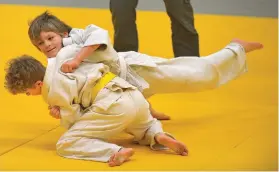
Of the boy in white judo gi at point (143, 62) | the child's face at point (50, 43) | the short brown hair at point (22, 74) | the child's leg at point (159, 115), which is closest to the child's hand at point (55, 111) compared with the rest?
the boy in white judo gi at point (143, 62)

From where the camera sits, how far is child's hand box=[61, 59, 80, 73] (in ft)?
7.63

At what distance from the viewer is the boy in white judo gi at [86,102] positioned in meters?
2.29

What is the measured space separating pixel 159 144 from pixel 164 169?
0.23 m

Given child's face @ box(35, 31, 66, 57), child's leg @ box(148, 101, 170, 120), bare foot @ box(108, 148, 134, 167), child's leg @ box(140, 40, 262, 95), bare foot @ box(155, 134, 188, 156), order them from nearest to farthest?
1. bare foot @ box(108, 148, 134, 167)
2. bare foot @ box(155, 134, 188, 156)
3. child's face @ box(35, 31, 66, 57)
4. child's leg @ box(140, 40, 262, 95)
5. child's leg @ box(148, 101, 170, 120)

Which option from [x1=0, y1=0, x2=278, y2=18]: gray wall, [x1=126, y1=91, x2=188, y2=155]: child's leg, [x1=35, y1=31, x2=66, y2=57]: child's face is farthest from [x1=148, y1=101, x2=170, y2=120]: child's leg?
[x1=0, y1=0, x2=278, y2=18]: gray wall

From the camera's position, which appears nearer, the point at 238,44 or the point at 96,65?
the point at 96,65

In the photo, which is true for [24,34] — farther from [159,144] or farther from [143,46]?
[159,144]

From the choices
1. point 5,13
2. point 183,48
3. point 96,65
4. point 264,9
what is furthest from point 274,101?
point 5,13

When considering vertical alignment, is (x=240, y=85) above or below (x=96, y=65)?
below

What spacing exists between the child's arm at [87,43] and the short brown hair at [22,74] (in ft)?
0.35

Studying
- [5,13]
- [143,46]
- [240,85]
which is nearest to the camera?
[240,85]

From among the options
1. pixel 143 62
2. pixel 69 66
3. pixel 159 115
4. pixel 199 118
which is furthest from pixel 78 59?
pixel 199 118

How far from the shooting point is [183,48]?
3.31 m

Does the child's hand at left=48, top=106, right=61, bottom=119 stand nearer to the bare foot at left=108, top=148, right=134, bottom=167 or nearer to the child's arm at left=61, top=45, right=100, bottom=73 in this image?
the child's arm at left=61, top=45, right=100, bottom=73
